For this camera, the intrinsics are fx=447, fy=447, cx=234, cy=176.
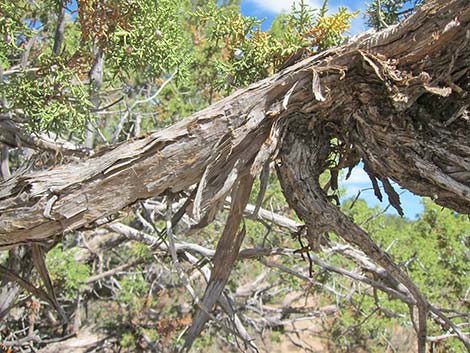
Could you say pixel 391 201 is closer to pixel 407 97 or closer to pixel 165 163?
pixel 407 97

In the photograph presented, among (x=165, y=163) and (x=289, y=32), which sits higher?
(x=289, y=32)

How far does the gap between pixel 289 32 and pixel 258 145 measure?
2.23 feet

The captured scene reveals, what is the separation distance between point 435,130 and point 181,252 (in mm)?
2526

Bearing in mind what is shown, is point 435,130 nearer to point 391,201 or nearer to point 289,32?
point 391,201

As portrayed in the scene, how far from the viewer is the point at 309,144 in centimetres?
183

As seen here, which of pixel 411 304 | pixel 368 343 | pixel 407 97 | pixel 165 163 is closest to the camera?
pixel 407 97

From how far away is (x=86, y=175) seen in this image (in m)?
1.73

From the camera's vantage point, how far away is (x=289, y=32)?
2129 millimetres

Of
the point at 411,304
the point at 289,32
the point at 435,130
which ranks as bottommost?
the point at 411,304

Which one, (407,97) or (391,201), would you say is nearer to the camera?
(407,97)

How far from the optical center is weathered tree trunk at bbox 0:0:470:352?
157cm

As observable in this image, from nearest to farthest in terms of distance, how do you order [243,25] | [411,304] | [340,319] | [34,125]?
[243,25] < [34,125] < [411,304] < [340,319]

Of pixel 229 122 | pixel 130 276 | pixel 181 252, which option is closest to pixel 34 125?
pixel 229 122

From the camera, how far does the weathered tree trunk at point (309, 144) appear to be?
157 cm
